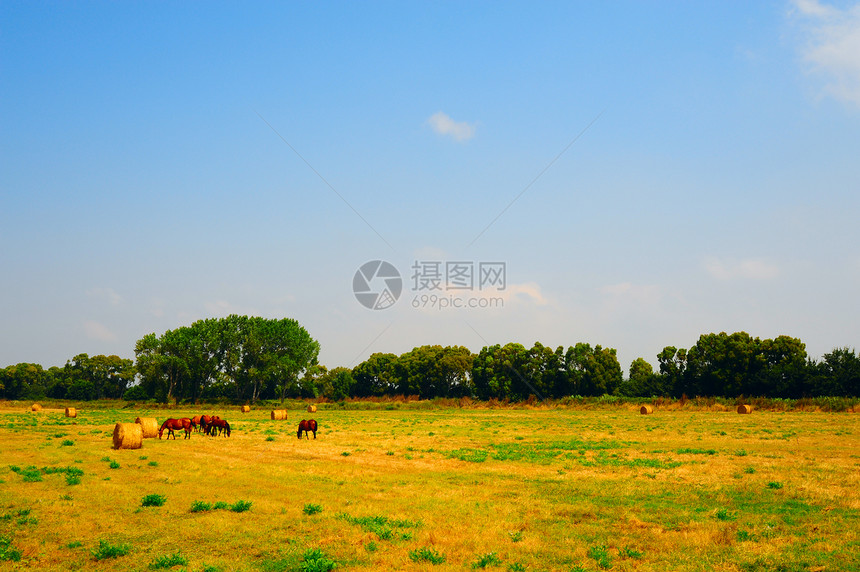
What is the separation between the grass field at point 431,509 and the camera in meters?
11.9

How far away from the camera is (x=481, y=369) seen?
13738cm

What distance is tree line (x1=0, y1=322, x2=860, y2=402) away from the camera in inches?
3927

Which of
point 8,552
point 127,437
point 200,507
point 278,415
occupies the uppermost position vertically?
point 8,552

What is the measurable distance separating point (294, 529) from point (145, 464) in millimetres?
14753

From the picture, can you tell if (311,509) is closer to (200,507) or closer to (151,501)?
(200,507)

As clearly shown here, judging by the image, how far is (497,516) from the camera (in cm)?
1547

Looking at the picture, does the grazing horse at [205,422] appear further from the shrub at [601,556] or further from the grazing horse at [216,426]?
the shrub at [601,556]

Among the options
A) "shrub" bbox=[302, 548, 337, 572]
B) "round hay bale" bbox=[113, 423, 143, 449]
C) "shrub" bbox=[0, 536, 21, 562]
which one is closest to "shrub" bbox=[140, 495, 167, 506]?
"shrub" bbox=[0, 536, 21, 562]

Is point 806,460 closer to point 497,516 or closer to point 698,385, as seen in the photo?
point 497,516

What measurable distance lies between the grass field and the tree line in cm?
8018

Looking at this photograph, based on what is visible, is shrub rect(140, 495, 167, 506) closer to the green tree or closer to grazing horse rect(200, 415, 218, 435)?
grazing horse rect(200, 415, 218, 435)

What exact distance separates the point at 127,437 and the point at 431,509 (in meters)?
22.5

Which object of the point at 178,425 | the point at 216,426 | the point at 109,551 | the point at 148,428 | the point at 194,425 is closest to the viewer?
the point at 109,551

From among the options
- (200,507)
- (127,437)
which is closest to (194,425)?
(127,437)
